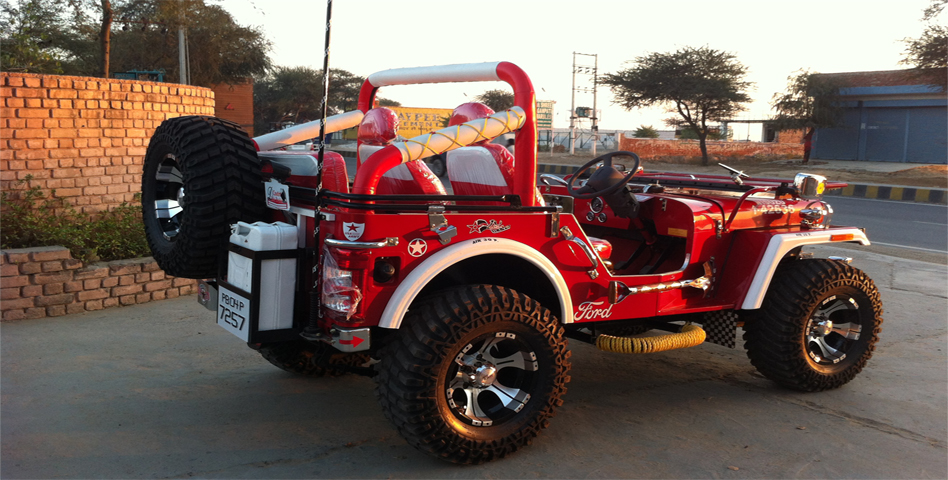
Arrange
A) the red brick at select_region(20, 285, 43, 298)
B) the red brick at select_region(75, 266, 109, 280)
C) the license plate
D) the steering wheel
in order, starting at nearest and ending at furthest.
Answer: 1. the license plate
2. the steering wheel
3. the red brick at select_region(20, 285, 43, 298)
4. the red brick at select_region(75, 266, 109, 280)

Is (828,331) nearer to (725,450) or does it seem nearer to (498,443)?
(725,450)

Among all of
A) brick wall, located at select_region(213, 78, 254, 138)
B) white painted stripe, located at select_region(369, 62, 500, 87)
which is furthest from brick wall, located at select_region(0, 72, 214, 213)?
brick wall, located at select_region(213, 78, 254, 138)

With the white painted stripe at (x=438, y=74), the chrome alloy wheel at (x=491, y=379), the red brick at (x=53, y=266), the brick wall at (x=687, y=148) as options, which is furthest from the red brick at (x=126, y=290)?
the brick wall at (x=687, y=148)

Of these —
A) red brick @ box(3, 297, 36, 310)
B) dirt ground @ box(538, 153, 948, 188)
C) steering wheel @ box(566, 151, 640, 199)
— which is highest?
dirt ground @ box(538, 153, 948, 188)

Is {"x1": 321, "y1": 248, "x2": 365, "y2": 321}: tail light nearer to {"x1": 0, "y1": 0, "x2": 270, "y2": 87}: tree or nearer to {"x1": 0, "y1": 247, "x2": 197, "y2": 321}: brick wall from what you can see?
{"x1": 0, "y1": 247, "x2": 197, "y2": 321}: brick wall

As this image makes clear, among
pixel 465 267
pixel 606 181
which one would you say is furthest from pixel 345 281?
pixel 606 181

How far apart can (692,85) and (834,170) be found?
32.8 feet

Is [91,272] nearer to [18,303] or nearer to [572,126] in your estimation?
[18,303]

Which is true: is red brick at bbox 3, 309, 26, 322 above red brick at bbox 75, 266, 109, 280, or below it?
below

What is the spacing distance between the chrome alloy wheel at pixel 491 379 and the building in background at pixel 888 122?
30.5 m

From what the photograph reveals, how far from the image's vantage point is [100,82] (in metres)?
7.54

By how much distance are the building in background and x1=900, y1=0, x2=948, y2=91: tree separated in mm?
6166

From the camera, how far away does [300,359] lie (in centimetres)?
463

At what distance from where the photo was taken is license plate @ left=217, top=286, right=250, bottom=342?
3.43 m
